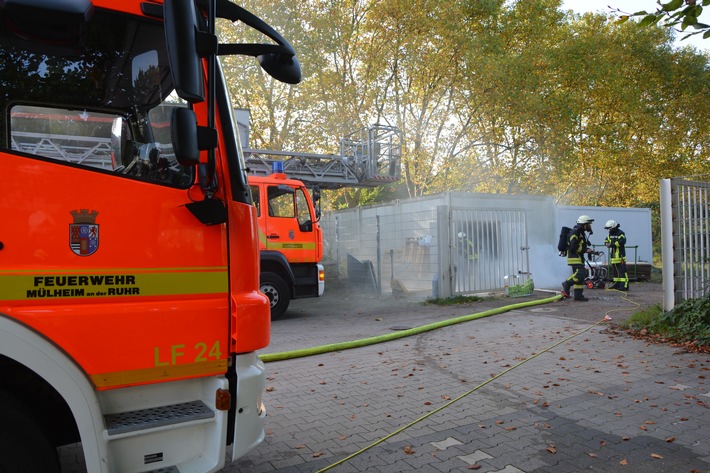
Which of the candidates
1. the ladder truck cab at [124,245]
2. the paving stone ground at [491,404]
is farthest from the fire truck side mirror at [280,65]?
the paving stone ground at [491,404]

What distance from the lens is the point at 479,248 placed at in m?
12.8

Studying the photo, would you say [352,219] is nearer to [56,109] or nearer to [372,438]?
[372,438]

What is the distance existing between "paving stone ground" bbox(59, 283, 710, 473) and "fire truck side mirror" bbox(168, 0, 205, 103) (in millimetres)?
2552

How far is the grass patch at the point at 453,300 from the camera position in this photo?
40.0ft

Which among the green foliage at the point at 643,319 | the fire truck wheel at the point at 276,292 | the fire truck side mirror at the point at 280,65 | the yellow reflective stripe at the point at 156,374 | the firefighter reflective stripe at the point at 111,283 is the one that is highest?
the fire truck side mirror at the point at 280,65

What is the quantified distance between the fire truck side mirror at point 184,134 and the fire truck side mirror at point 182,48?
9 centimetres

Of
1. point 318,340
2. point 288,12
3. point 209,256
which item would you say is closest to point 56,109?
point 209,256

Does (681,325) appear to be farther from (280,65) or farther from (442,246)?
(280,65)

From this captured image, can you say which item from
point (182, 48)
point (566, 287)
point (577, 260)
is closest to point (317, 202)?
point (577, 260)

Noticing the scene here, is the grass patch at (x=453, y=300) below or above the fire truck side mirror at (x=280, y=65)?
below

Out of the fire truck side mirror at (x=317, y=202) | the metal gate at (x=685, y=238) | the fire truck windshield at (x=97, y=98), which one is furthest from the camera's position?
the fire truck side mirror at (x=317, y=202)

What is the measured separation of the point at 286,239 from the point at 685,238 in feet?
22.3

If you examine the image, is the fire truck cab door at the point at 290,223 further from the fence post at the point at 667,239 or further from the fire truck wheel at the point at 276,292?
the fence post at the point at 667,239

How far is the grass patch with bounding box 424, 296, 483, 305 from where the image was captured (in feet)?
40.0
